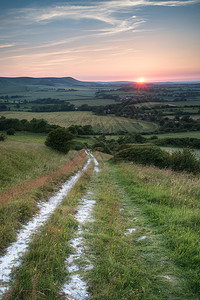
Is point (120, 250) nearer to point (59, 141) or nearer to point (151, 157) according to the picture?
point (151, 157)

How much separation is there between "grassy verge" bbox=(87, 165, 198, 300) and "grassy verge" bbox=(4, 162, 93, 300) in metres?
0.77

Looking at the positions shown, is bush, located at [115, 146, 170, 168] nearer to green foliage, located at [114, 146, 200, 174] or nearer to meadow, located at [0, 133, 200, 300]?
green foliage, located at [114, 146, 200, 174]

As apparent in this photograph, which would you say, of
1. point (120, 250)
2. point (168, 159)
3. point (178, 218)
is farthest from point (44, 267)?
point (168, 159)

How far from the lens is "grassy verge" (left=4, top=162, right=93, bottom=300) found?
12.5ft

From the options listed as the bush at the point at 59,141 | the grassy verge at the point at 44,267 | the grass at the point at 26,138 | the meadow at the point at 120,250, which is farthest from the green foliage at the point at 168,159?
the grass at the point at 26,138

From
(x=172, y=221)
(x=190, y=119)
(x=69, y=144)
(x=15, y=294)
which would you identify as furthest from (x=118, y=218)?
(x=190, y=119)

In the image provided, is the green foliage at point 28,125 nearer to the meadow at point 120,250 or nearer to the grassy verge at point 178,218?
the grassy verge at point 178,218

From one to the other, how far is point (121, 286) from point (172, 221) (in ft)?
11.6

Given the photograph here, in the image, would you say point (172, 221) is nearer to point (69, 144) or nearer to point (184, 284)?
point (184, 284)

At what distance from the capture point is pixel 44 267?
4492mm

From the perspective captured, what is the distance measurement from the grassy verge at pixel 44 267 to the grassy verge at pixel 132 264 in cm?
77

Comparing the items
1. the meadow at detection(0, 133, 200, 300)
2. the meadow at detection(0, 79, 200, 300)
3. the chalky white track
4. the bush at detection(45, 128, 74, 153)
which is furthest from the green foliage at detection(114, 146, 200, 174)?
the bush at detection(45, 128, 74, 153)

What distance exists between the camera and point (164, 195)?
9.55 m

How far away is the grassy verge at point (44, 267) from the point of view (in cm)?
381
